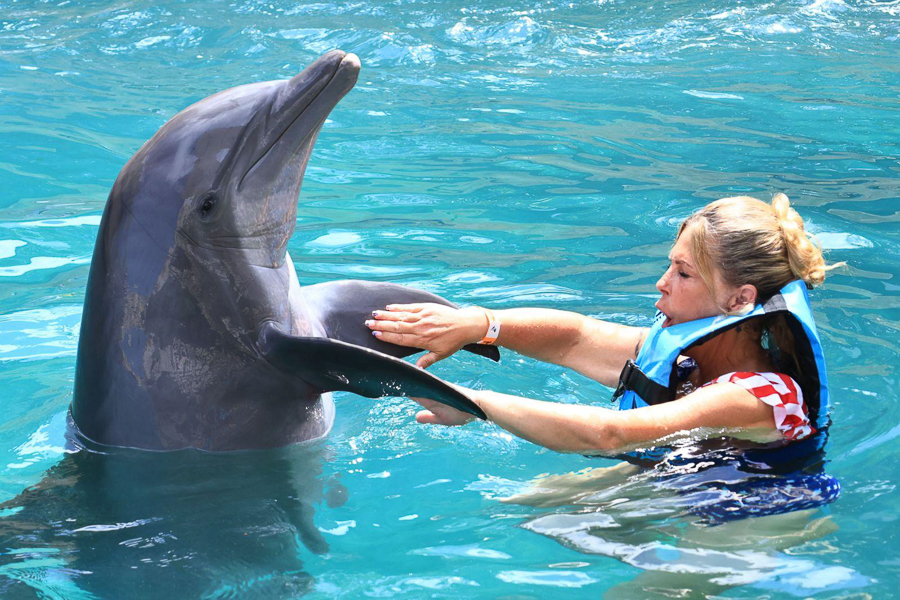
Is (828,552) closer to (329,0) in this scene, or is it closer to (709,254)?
(709,254)

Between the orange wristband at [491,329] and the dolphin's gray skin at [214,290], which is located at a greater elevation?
the dolphin's gray skin at [214,290]

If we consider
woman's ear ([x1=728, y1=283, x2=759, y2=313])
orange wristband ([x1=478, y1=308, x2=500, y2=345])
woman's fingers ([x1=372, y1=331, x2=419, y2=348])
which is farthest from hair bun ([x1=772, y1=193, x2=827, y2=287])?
woman's fingers ([x1=372, y1=331, x2=419, y2=348])

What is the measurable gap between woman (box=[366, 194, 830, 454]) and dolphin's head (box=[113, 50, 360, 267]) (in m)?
0.74

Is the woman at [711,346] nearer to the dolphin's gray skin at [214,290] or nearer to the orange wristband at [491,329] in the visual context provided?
the orange wristband at [491,329]

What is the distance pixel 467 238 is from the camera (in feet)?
25.6

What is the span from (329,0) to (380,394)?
44.7ft

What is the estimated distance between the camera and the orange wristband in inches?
180

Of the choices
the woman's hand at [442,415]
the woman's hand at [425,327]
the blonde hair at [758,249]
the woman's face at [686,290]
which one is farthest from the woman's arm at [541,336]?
the blonde hair at [758,249]

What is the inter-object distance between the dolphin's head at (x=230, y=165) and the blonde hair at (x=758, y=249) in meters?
1.54

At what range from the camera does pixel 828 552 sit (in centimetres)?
372

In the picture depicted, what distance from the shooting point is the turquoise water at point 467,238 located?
3.75 m

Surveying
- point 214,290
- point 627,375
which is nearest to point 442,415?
point 627,375

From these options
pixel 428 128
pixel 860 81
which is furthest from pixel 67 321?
pixel 860 81

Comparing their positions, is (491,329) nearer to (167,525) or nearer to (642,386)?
(642,386)
